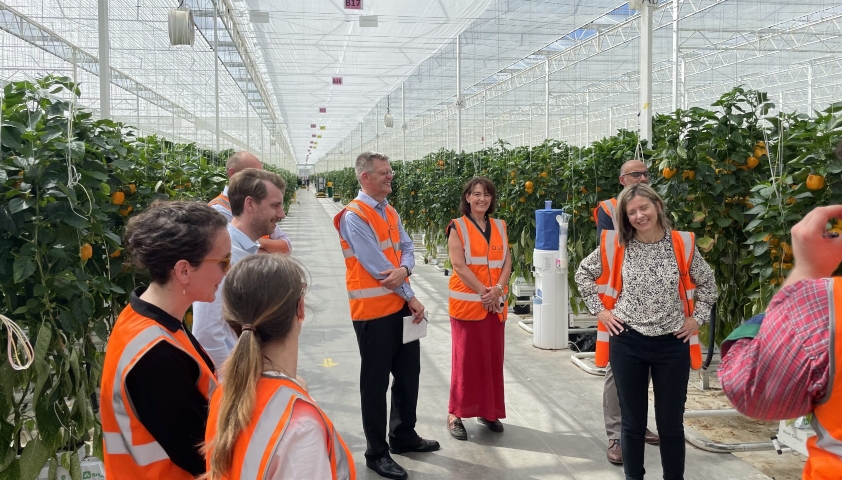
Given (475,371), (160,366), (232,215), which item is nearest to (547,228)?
(475,371)

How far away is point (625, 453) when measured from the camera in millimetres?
2809

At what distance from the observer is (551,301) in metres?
5.51

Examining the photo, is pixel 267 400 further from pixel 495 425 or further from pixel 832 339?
pixel 495 425

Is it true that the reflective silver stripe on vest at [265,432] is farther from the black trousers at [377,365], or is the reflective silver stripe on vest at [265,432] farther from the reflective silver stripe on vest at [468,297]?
the reflective silver stripe on vest at [468,297]

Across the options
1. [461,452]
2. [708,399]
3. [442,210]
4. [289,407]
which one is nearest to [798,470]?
[708,399]

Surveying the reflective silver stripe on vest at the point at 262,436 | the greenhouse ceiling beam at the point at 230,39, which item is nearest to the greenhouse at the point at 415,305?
the reflective silver stripe on vest at the point at 262,436

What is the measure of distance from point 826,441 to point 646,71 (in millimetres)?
3924

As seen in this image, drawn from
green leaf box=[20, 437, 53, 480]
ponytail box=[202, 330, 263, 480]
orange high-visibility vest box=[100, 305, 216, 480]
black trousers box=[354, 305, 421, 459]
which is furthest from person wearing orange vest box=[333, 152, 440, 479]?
ponytail box=[202, 330, 263, 480]

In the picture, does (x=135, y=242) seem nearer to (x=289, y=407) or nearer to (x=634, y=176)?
(x=289, y=407)

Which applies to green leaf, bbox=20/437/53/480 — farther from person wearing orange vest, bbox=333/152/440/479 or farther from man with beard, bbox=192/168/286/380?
person wearing orange vest, bbox=333/152/440/479

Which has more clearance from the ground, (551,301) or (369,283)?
(369,283)

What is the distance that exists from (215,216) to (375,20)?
7.76 meters

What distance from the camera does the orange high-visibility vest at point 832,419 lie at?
111cm

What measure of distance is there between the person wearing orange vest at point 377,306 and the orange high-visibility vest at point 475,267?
0.40 m
